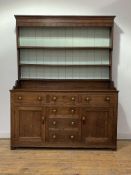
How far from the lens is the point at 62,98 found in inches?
166

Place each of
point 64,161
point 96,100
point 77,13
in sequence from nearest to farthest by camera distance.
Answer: point 64,161, point 96,100, point 77,13

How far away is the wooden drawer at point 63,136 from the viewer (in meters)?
4.28

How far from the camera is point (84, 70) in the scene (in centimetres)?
475

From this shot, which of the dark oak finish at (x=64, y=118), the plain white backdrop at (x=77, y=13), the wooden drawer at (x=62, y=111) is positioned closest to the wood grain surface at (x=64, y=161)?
the dark oak finish at (x=64, y=118)

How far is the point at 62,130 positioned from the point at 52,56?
123 centimetres

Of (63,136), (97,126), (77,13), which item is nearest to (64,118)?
(63,136)

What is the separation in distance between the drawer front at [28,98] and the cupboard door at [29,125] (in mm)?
90

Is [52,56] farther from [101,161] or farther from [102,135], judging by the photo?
[101,161]

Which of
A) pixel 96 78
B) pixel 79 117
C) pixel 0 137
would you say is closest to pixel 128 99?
pixel 96 78

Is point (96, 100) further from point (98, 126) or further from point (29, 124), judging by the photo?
point (29, 124)

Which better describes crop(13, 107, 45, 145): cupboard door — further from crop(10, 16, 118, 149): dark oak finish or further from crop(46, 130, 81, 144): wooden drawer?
crop(46, 130, 81, 144): wooden drawer

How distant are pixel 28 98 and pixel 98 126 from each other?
3.65 ft

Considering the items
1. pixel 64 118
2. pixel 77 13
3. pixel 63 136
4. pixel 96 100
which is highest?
pixel 77 13

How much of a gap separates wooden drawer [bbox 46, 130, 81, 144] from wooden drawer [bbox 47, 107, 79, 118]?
0.83ft
